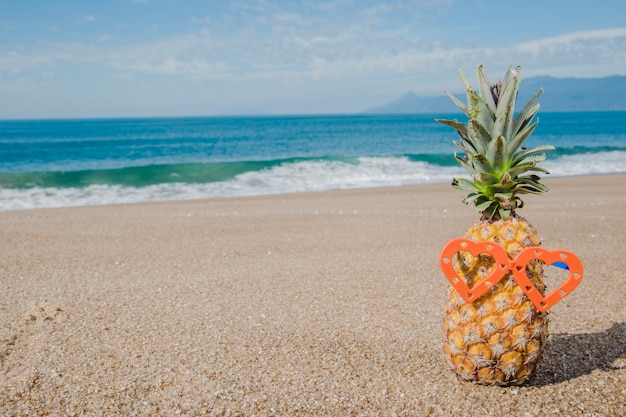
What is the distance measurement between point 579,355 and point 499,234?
1530 millimetres

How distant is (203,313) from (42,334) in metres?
1.49

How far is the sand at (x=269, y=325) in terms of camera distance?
359 centimetres

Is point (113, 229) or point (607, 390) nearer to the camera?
point (607, 390)

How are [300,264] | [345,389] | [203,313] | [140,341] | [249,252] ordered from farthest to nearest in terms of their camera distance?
[249,252] → [300,264] → [203,313] → [140,341] → [345,389]

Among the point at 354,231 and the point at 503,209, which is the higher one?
the point at 503,209

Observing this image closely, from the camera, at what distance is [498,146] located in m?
3.36

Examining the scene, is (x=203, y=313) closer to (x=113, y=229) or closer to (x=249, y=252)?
(x=249, y=252)

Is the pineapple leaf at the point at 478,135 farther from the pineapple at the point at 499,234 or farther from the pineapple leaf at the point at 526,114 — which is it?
the pineapple leaf at the point at 526,114

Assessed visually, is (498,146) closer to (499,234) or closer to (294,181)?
(499,234)

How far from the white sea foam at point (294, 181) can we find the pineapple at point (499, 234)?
16.0 m

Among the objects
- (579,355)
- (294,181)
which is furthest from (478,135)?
(294,181)

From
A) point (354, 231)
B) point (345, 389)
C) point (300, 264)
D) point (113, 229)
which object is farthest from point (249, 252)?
point (345, 389)

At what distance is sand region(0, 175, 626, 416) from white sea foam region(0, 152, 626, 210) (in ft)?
31.6

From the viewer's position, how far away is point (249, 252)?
814cm
